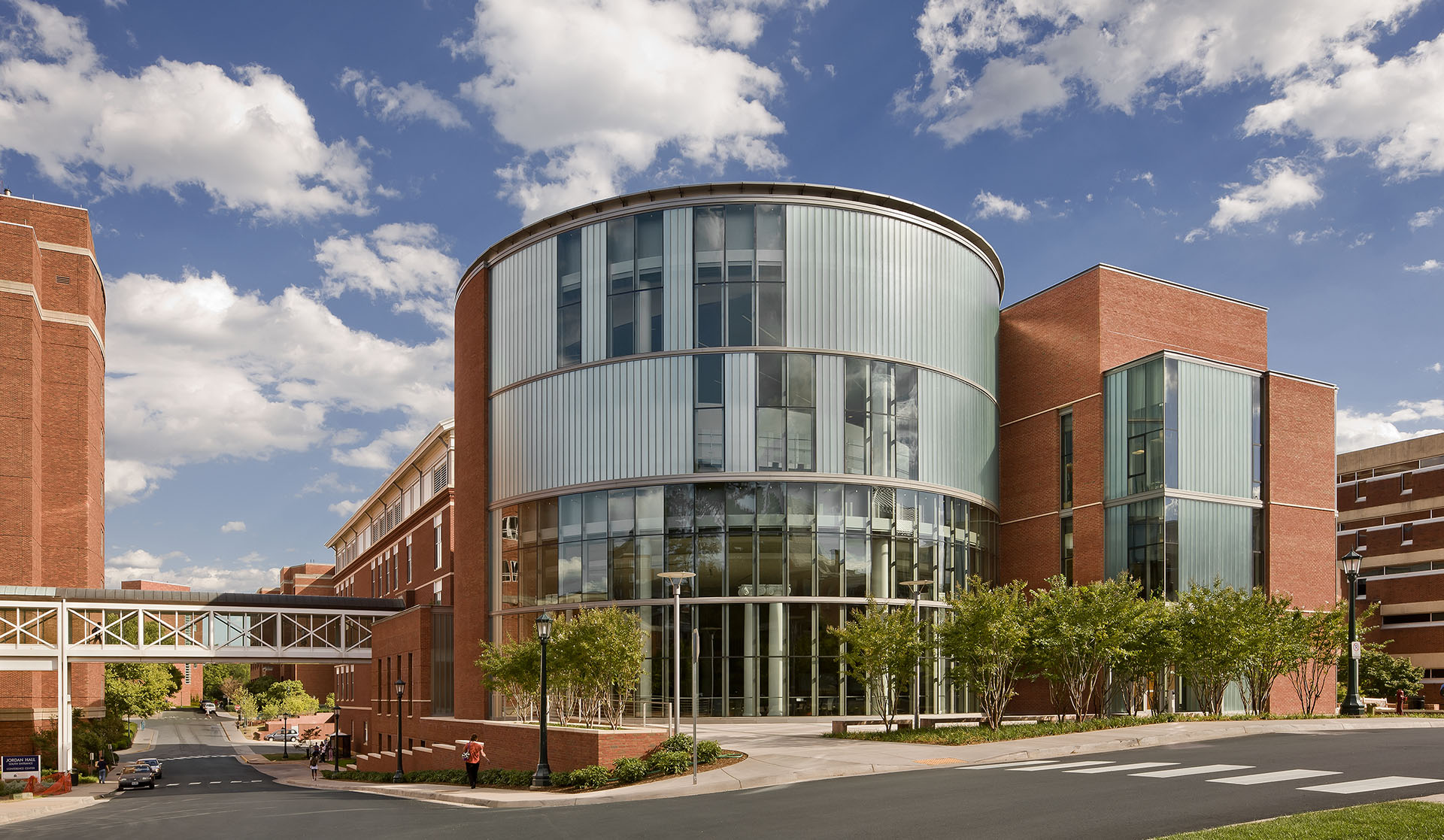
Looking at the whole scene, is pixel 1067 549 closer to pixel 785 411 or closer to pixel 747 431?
pixel 785 411

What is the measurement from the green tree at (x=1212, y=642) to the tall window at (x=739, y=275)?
17.7 metres

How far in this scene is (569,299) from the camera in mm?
45906

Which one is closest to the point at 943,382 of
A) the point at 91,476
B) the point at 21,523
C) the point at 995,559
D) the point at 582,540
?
the point at 995,559

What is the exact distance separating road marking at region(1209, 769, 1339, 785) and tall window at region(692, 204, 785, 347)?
1005 inches

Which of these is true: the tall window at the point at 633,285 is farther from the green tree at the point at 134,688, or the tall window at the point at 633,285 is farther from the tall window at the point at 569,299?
the green tree at the point at 134,688

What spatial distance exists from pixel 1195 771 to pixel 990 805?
19.2 ft

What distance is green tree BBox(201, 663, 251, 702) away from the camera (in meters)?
179

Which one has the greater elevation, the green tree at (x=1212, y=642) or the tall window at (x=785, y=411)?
the tall window at (x=785, y=411)

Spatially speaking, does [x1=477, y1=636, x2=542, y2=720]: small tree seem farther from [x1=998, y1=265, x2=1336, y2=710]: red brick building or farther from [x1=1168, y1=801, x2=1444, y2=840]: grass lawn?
[x1=1168, y1=801, x2=1444, y2=840]: grass lawn

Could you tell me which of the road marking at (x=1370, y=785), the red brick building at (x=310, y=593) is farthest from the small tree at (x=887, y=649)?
the red brick building at (x=310, y=593)

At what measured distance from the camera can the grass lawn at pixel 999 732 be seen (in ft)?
98.9

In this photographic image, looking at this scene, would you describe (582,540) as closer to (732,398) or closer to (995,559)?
(732,398)

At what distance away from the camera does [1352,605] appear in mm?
36406

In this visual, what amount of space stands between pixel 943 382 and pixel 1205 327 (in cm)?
1299
